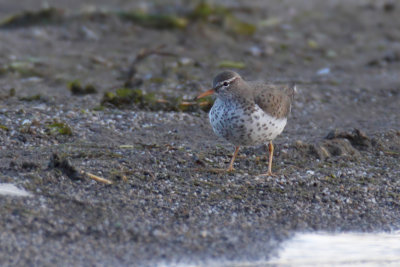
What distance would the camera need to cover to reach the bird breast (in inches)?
298

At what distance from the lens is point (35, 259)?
18.4 feet

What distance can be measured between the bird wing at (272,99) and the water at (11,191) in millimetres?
2785

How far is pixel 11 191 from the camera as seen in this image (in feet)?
21.9

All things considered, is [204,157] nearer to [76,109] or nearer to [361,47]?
[76,109]

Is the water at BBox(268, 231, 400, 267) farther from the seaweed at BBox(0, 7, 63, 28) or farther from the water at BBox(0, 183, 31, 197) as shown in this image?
the seaweed at BBox(0, 7, 63, 28)

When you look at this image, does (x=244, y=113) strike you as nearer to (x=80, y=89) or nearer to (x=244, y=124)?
(x=244, y=124)

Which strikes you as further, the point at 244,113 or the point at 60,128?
the point at 60,128

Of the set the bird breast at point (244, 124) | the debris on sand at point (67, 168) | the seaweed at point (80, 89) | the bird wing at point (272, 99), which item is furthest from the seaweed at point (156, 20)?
the debris on sand at point (67, 168)

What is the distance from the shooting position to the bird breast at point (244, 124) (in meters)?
7.56

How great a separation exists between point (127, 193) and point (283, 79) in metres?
5.67

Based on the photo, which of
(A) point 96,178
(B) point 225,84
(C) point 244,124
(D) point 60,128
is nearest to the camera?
(A) point 96,178

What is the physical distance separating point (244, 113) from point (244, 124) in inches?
5.4

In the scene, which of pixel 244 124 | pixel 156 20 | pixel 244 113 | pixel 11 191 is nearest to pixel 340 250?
pixel 244 124

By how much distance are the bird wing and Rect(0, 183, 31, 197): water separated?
2785mm
